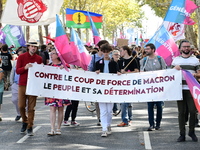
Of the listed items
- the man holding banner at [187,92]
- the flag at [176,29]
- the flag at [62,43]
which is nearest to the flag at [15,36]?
the flag at [176,29]

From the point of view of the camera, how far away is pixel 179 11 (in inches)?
593

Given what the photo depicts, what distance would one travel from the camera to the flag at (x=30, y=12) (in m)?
10.8

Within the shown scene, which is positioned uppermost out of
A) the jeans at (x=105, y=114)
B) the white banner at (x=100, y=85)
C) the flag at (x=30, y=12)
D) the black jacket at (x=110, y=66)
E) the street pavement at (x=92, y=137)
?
the flag at (x=30, y=12)

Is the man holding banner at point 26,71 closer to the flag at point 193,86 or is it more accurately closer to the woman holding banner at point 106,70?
the woman holding banner at point 106,70

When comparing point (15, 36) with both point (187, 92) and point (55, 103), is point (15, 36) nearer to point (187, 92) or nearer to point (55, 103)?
point (55, 103)

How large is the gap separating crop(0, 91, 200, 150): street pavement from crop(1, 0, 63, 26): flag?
2.27 metres

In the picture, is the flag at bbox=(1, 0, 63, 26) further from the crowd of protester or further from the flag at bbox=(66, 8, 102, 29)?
the flag at bbox=(66, 8, 102, 29)

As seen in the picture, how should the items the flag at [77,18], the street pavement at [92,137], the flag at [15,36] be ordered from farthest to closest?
the flag at [15,36] < the flag at [77,18] < the street pavement at [92,137]

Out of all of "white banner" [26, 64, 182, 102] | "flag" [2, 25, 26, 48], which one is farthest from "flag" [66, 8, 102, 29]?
"white banner" [26, 64, 182, 102]

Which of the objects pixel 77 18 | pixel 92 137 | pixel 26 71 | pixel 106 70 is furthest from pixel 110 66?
pixel 77 18

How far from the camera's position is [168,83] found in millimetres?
10898

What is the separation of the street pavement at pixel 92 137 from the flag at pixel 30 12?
2270 mm

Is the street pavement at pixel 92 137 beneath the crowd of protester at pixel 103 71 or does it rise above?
beneath

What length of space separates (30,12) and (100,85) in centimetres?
204
